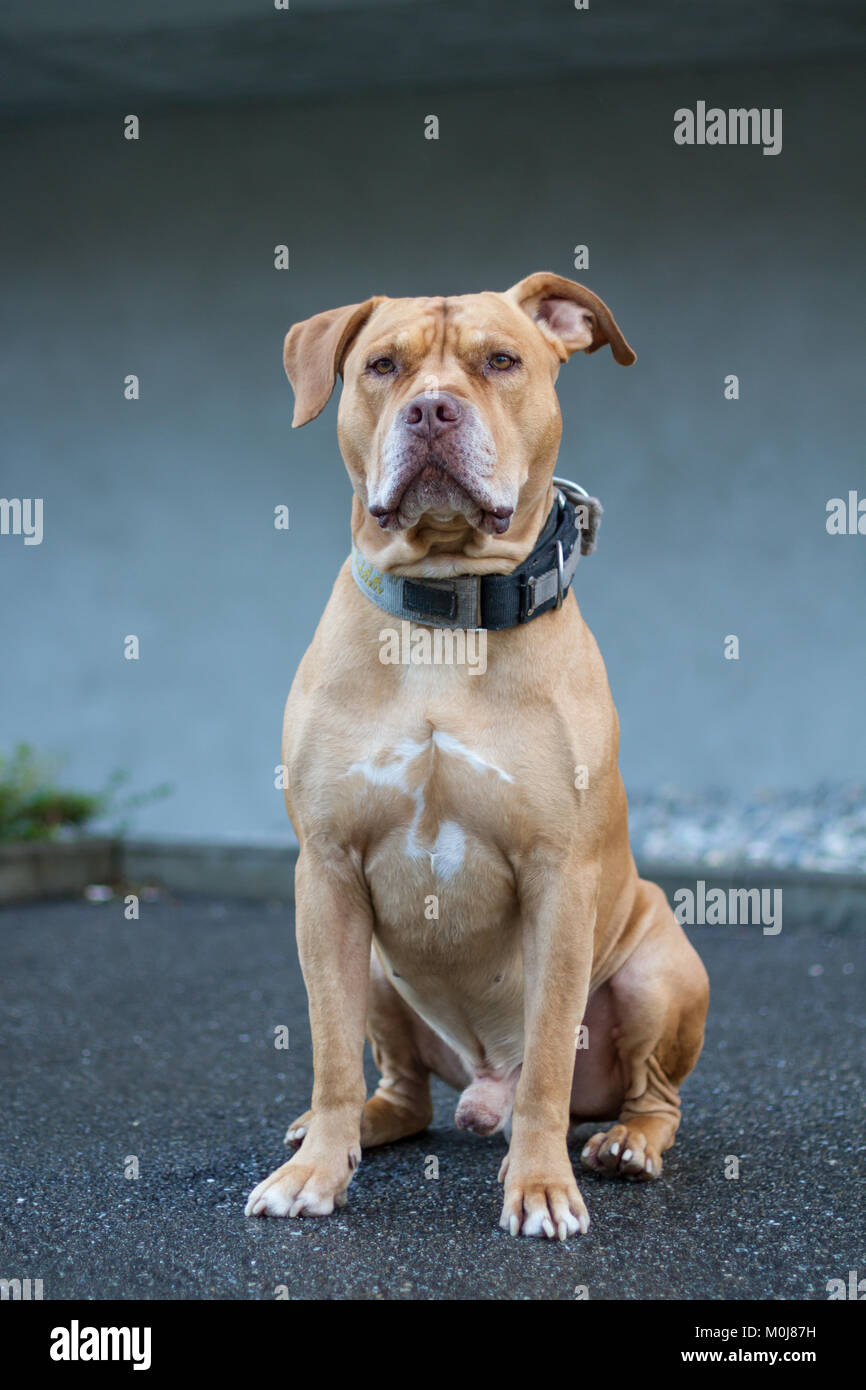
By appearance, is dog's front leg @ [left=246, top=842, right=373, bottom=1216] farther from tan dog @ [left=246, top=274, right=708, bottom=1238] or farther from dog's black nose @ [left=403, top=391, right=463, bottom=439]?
dog's black nose @ [left=403, top=391, right=463, bottom=439]

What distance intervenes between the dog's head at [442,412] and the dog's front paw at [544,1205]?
120cm

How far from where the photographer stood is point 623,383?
24.0 ft

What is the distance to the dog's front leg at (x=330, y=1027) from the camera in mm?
2779

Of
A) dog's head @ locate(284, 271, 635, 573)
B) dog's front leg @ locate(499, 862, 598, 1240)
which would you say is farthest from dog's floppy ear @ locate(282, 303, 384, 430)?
dog's front leg @ locate(499, 862, 598, 1240)

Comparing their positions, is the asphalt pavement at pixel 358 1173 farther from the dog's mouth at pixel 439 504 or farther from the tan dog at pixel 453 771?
the dog's mouth at pixel 439 504

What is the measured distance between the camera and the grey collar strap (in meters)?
2.79

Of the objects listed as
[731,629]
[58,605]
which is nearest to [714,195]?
[731,629]

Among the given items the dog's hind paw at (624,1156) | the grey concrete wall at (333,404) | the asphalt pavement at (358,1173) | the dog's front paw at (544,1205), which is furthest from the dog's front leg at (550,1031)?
the grey concrete wall at (333,404)

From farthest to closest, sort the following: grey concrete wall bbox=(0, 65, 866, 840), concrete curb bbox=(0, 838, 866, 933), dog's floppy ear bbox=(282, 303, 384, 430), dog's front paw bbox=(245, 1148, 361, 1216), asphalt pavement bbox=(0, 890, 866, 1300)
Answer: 1. grey concrete wall bbox=(0, 65, 866, 840)
2. concrete curb bbox=(0, 838, 866, 933)
3. dog's floppy ear bbox=(282, 303, 384, 430)
4. dog's front paw bbox=(245, 1148, 361, 1216)
5. asphalt pavement bbox=(0, 890, 866, 1300)

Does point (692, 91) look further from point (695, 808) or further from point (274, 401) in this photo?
point (695, 808)

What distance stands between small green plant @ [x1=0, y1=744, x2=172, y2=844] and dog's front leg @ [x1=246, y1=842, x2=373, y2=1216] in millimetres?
4928

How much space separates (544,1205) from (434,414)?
150cm

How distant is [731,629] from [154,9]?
4.05 meters

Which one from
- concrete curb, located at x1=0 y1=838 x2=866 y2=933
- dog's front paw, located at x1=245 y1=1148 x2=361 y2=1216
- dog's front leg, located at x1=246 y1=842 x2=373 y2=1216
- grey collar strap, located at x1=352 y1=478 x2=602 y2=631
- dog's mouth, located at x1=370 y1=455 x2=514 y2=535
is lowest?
concrete curb, located at x1=0 y1=838 x2=866 y2=933
